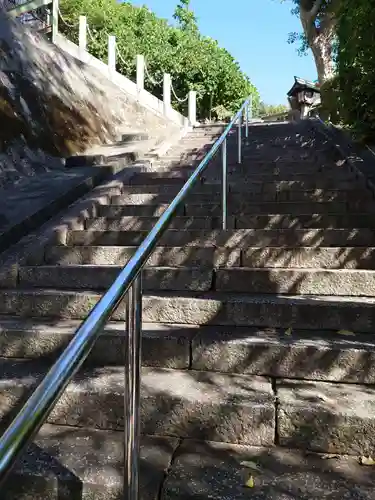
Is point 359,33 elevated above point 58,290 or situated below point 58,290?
above

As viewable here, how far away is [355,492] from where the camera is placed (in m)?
1.49

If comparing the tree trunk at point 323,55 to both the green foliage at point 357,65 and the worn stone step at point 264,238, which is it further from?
the worn stone step at point 264,238

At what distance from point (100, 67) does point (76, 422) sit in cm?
1120

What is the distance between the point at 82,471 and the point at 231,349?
34.6 inches

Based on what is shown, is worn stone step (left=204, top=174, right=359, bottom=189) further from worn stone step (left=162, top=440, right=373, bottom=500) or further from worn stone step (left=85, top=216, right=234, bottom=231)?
worn stone step (left=162, top=440, right=373, bottom=500)

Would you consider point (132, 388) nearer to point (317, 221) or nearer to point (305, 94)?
point (317, 221)

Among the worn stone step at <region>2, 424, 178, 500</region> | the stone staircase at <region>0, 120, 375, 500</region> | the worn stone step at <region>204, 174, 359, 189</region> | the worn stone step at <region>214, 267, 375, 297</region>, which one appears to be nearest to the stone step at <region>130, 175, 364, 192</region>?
the worn stone step at <region>204, 174, 359, 189</region>

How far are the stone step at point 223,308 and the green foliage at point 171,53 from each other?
14.9m

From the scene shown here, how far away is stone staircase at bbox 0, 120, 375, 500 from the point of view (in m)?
1.63

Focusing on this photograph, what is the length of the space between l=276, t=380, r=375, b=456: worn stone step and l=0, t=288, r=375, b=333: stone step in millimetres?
542

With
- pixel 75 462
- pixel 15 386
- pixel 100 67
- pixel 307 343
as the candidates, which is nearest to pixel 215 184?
pixel 307 343

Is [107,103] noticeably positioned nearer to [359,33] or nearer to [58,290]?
[359,33]

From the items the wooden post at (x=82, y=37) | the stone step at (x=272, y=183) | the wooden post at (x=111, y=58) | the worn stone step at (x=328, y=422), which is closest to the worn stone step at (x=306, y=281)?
the worn stone step at (x=328, y=422)

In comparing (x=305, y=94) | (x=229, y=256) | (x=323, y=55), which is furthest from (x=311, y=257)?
(x=305, y=94)
